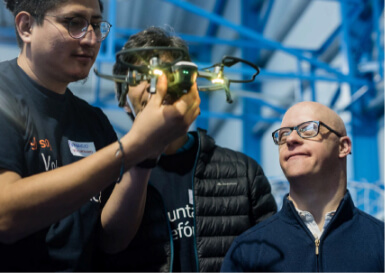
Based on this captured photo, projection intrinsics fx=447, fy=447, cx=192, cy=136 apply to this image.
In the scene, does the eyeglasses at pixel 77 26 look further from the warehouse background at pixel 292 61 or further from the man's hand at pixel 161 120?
the warehouse background at pixel 292 61

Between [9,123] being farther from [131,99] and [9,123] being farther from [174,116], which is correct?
[174,116]

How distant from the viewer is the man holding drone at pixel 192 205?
1.30m

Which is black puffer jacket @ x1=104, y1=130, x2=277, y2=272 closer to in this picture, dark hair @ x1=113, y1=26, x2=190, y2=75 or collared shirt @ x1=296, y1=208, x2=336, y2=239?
collared shirt @ x1=296, y1=208, x2=336, y2=239

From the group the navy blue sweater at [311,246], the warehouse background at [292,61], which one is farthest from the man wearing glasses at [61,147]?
the warehouse background at [292,61]

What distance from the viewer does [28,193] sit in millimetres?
735

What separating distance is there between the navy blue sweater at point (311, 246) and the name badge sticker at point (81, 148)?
489 mm

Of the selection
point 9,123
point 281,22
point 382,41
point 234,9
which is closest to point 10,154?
point 9,123

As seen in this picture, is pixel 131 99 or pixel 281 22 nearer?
pixel 131 99

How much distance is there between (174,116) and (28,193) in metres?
0.27

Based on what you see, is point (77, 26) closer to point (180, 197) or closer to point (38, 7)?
point (38, 7)

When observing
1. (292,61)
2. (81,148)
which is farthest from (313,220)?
(292,61)

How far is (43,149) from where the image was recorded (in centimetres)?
92

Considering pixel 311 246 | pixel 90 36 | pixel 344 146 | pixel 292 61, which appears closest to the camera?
pixel 90 36

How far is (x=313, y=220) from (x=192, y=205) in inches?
14.5
